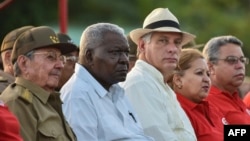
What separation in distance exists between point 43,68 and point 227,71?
2866 mm

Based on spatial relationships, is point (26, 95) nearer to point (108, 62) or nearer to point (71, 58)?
point (108, 62)

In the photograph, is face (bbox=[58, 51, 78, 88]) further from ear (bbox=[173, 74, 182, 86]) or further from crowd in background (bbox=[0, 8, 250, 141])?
ear (bbox=[173, 74, 182, 86])

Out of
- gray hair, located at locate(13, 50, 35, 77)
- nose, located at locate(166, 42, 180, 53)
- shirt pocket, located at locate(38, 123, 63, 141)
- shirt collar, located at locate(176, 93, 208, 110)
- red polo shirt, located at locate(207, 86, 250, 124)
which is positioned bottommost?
red polo shirt, located at locate(207, 86, 250, 124)

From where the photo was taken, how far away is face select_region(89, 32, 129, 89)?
738 cm

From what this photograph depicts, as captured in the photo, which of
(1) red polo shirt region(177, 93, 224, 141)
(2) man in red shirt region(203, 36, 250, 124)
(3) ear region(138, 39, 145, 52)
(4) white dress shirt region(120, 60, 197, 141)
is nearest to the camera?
(4) white dress shirt region(120, 60, 197, 141)

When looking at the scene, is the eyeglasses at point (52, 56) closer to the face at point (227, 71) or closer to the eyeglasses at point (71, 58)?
the eyeglasses at point (71, 58)

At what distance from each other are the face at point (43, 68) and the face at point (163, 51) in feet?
3.76

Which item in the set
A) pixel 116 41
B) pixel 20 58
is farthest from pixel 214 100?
pixel 20 58

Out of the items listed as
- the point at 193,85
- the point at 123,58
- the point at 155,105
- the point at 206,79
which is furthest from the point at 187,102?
the point at 123,58

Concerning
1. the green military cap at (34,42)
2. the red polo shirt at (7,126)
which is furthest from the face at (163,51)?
the red polo shirt at (7,126)

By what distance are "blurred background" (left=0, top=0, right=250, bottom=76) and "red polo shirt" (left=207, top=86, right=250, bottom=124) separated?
6.61 feet

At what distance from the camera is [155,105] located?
25.5 ft

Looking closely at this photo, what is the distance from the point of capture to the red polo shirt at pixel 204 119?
8.48 m

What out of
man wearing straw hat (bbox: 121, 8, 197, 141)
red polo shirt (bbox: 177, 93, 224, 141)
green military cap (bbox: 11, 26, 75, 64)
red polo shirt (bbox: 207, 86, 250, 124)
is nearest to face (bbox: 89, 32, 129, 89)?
green military cap (bbox: 11, 26, 75, 64)
